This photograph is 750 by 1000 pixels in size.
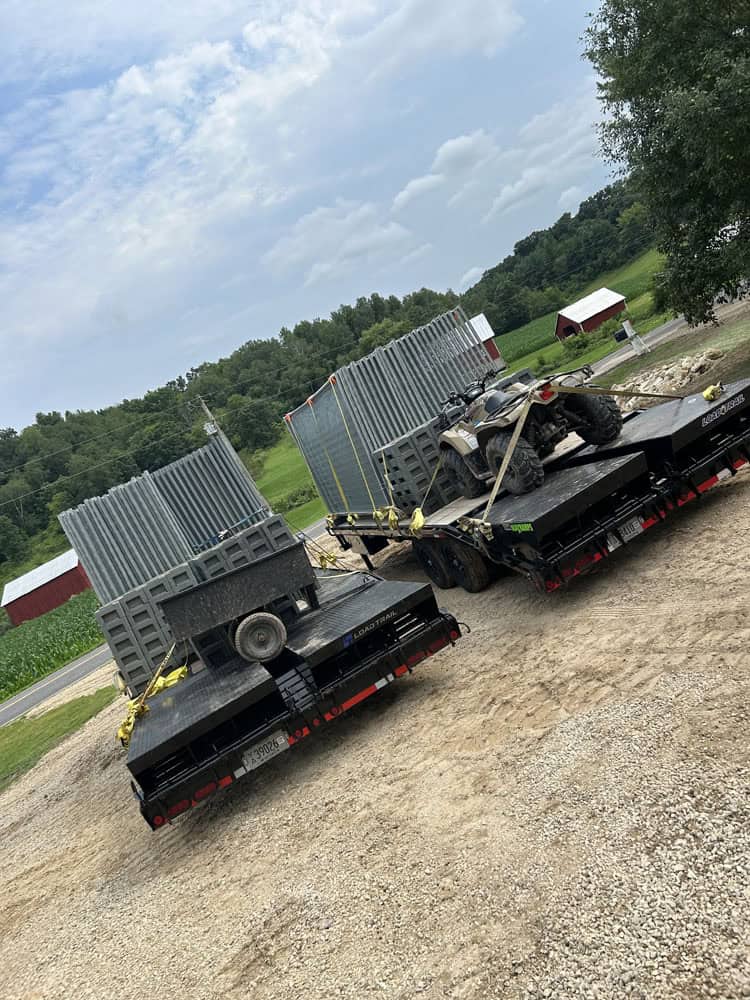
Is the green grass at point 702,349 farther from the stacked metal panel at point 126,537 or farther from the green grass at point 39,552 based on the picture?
the green grass at point 39,552

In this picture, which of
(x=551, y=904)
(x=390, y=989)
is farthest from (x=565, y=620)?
(x=390, y=989)

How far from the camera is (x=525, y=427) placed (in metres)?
8.12

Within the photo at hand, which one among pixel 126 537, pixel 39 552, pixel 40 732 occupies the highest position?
pixel 39 552

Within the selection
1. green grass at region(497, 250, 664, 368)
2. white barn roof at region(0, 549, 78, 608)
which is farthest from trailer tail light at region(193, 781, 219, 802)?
white barn roof at region(0, 549, 78, 608)

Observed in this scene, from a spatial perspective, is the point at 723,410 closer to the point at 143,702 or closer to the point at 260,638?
the point at 260,638

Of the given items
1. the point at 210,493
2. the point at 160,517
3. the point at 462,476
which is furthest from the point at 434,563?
the point at 160,517

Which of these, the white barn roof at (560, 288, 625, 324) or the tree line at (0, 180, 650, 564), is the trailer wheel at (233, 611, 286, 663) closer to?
the tree line at (0, 180, 650, 564)

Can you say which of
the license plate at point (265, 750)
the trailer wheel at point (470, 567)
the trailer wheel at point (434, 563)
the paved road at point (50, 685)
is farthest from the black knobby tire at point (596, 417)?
the paved road at point (50, 685)

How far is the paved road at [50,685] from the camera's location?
65.5 feet

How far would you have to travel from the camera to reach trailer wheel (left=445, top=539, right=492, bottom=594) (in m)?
8.65

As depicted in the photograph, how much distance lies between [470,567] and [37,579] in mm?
46298

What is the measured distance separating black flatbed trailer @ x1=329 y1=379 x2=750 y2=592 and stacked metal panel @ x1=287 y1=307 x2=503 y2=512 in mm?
3112

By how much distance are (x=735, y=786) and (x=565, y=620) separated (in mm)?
3110

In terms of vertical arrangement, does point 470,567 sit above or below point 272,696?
below
